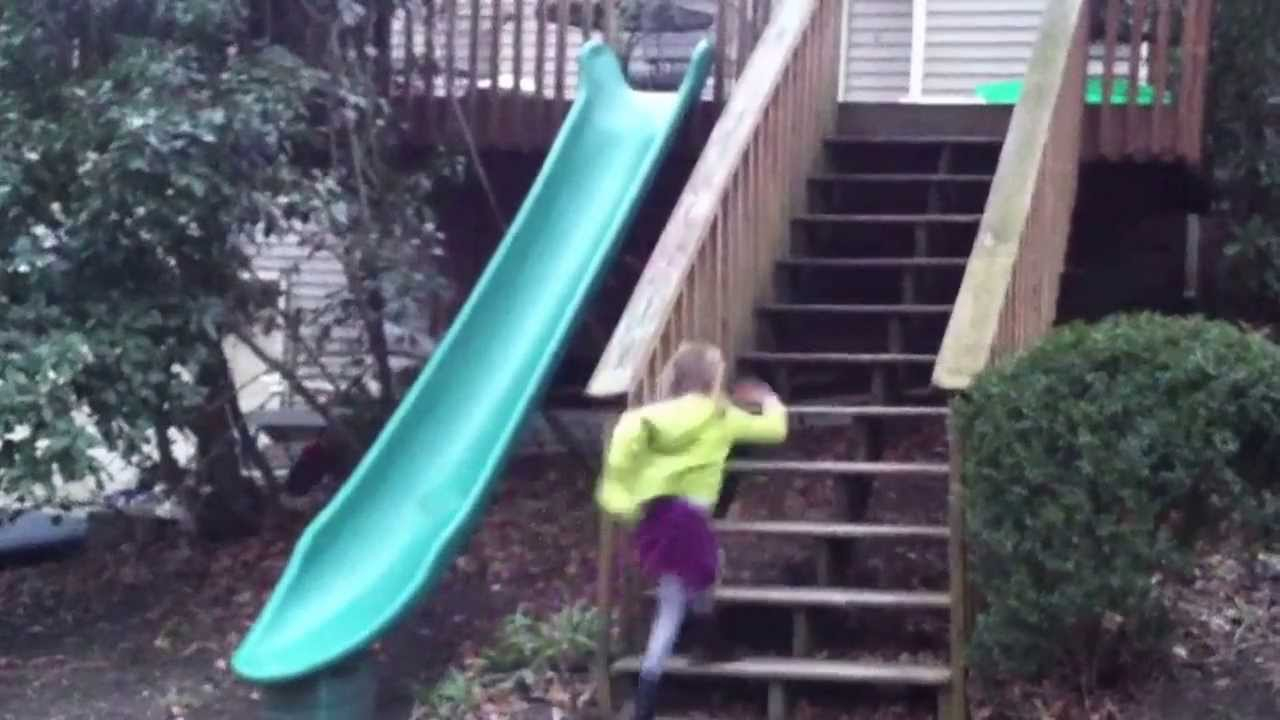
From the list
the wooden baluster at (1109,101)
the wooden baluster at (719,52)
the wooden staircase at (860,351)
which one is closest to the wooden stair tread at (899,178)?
the wooden staircase at (860,351)

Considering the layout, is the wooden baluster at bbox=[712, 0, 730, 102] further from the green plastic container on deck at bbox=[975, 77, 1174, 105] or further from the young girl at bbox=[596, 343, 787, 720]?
the young girl at bbox=[596, 343, 787, 720]

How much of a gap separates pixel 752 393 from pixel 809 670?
45.9 inches

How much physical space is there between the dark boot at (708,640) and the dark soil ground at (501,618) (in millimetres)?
174

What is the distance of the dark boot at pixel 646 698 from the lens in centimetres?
689

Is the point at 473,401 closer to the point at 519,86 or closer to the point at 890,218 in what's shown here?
the point at 890,218

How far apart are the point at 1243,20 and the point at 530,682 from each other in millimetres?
5473

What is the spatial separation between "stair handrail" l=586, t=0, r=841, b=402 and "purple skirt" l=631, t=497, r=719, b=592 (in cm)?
42

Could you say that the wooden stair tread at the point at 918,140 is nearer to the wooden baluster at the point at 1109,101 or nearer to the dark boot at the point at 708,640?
the wooden baluster at the point at 1109,101

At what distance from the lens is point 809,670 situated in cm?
697

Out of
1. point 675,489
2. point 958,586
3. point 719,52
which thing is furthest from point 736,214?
point 719,52

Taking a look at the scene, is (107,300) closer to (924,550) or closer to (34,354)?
(34,354)

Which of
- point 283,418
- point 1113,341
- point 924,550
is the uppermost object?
point 1113,341

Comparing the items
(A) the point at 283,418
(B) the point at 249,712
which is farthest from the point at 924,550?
(A) the point at 283,418

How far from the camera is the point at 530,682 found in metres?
7.59
